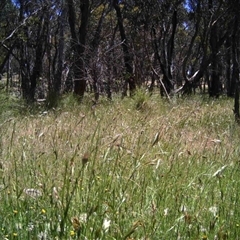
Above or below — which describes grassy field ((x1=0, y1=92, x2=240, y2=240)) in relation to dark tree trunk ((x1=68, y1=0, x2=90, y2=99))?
below

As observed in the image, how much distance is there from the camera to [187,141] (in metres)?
4.09

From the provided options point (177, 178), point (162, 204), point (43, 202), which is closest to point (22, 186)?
point (43, 202)

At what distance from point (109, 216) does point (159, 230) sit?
270 mm

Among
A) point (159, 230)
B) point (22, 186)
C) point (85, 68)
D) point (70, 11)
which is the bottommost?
point (159, 230)

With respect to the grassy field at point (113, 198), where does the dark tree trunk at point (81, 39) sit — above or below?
above

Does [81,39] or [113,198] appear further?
[81,39]

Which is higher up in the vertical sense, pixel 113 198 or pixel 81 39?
pixel 81 39

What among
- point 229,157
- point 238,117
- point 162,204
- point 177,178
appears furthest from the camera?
point 238,117

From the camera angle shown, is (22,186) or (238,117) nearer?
(22,186)

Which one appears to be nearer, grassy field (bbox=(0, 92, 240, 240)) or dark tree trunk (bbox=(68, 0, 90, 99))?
grassy field (bbox=(0, 92, 240, 240))

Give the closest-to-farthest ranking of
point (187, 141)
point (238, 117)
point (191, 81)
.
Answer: point (187, 141) < point (238, 117) < point (191, 81)

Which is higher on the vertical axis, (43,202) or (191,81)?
(191,81)

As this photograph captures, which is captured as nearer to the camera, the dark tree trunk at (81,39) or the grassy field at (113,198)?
the grassy field at (113,198)

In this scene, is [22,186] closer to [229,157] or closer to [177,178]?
[177,178]
